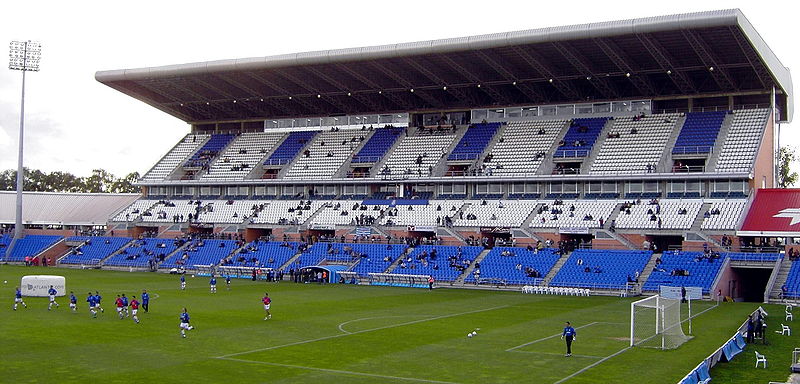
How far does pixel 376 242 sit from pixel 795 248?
112 ft

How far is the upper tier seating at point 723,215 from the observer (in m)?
60.3

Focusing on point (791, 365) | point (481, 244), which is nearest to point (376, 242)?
point (481, 244)

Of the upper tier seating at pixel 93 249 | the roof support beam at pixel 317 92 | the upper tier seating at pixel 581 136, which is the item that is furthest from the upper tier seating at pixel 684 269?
the upper tier seating at pixel 93 249

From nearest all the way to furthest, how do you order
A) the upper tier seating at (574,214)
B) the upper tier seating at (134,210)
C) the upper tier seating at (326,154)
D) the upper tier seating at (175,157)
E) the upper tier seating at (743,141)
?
the upper tier seating at (743,141) → the upper tier seating at (574,214) → the upper tier seating at (326,154) → the upper tier seating at (134,210) → the upper tier seating at (175,157)

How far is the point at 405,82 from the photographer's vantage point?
7806cm

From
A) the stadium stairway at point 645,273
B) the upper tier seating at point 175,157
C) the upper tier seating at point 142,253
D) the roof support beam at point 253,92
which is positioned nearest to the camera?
the stadium stairway at point 645,273

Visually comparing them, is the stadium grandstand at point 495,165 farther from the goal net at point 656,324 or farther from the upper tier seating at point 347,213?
the goal net at point 656,324

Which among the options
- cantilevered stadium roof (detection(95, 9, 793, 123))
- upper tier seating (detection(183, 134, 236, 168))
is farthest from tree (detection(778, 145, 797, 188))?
upper tier seating (detection(183, 134, 236, 168))

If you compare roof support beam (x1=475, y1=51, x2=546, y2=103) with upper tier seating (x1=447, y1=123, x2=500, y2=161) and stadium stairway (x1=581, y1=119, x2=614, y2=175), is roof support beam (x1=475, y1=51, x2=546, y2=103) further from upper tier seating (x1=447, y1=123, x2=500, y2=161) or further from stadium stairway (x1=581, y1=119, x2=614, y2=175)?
stadium stairway (x1=581, y1=119, x2=614, y2=175)

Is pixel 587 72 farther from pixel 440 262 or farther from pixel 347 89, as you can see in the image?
pixel 347 89

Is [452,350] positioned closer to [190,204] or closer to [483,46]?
[483,46]

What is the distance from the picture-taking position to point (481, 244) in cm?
6825

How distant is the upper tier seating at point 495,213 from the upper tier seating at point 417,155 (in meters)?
7.61

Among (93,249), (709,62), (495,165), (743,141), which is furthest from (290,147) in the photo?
(743,141)
